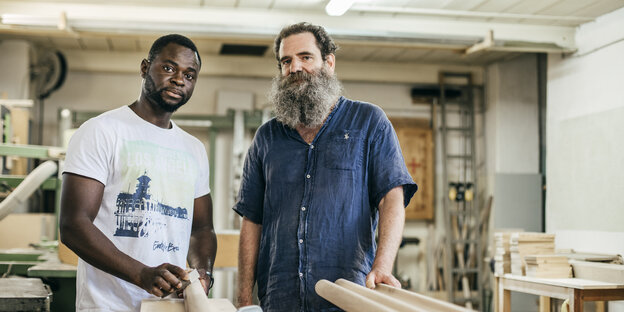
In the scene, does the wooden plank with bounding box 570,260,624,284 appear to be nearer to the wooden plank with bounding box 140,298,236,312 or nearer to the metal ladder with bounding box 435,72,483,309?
the metal ladder with bounding box 435,72,483,309

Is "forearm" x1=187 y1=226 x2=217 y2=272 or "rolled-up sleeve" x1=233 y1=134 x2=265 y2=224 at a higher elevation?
"rolled-up sleeve" x1=233 y1=134 x2=265 y2=224

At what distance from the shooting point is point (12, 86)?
23.9ft

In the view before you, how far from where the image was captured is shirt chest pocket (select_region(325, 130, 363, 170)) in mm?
2076

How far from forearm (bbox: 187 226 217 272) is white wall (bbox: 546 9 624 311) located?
4504 millimetres

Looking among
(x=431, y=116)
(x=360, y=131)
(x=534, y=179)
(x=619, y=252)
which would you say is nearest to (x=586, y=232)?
(x=619, y=252)

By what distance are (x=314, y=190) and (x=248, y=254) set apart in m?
0.38

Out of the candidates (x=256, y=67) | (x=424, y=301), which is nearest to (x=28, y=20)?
(x=256, y=67)

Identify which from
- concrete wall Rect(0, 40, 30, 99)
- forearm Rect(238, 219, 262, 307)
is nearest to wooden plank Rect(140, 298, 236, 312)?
forearm Rect(238, 219, 262, 307)

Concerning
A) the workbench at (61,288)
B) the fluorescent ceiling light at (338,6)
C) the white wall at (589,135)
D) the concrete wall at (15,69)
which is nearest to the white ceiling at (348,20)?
the white wall at (589,135)

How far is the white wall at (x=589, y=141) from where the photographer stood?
5734mm

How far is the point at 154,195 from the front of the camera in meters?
1.89

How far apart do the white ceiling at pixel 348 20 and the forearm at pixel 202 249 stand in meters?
4.08

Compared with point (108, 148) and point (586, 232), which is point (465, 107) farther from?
point (108, 148)

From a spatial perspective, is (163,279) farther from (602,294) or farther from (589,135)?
(589,135)
